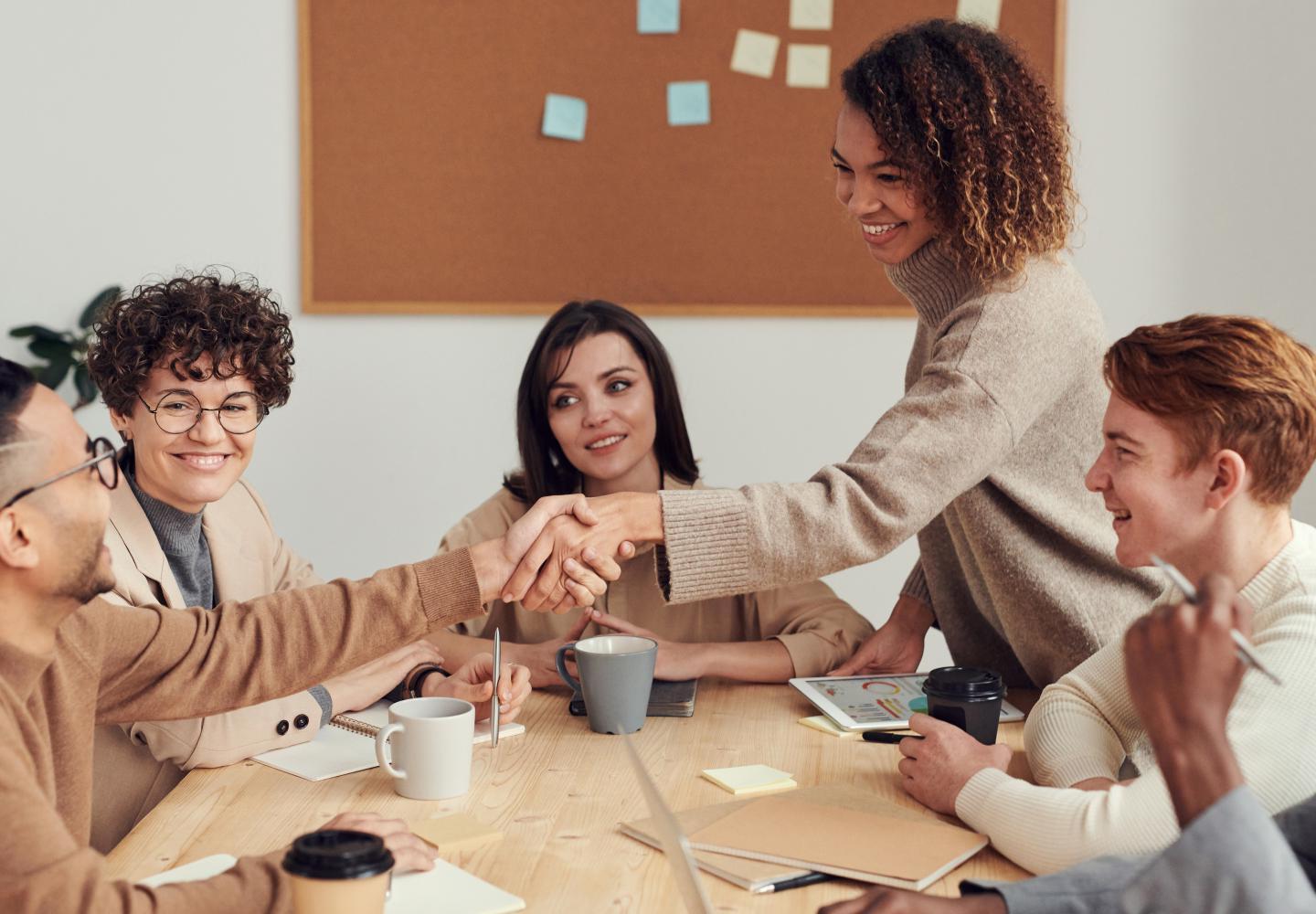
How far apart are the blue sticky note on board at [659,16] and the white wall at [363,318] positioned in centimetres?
65

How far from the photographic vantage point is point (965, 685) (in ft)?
4.56

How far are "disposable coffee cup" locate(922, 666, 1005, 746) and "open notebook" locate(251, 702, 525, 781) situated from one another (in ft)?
1.58

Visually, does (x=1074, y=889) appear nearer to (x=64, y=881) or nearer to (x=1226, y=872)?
(x=1226, y=872)

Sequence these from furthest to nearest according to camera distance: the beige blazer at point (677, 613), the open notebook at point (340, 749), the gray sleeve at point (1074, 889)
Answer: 1. the beige blazer at point (677, 613)
2. the open notebook at point (340, 749)
3. the gray sleeve at point (1074, 889)

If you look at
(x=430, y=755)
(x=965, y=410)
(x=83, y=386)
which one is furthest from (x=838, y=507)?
(x=83, y=386)

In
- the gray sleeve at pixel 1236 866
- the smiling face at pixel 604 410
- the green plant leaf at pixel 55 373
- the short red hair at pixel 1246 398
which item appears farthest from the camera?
the green plant leaf at pixel 55 373

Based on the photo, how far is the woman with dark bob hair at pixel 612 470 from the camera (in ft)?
6.30

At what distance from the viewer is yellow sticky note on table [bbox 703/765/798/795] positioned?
4.18ft

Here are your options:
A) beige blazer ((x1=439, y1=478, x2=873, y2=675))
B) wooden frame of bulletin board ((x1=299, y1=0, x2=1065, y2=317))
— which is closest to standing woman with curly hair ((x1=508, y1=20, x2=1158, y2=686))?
beige blazer ((x1=439, y1=478, x2=873, y2=675))

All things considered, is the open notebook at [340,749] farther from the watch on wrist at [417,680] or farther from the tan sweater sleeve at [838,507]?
the tan sweater sleeve at [838,507]

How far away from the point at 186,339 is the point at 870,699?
1014 millimetres

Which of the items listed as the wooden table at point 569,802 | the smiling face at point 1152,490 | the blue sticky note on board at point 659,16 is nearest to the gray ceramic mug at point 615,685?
the wooden table at point 569,802

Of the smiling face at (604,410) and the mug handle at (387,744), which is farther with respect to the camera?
the smiling face at (604,410)

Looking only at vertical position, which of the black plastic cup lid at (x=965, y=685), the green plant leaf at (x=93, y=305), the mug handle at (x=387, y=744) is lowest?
the mug handle at (x=387, y=744)
